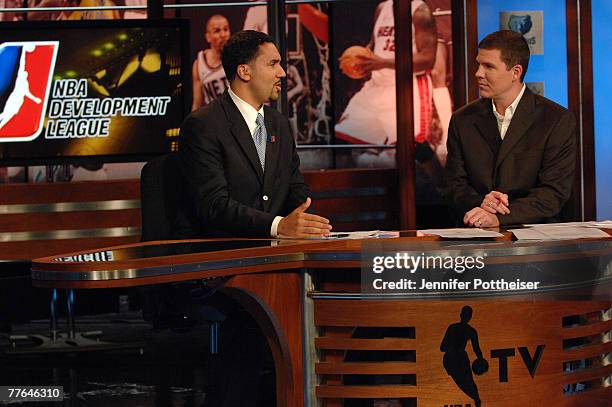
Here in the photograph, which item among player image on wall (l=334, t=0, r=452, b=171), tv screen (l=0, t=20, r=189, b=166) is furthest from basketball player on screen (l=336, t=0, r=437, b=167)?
tv screen (l=0, t=20, r=189, b=166)

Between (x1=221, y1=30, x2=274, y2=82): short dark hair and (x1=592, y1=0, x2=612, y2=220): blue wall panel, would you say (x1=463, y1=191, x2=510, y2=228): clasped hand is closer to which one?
(x1=221, y1=30, x2=274, y2=82): short dark hair

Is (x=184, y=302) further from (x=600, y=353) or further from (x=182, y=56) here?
(x=182, y=56)

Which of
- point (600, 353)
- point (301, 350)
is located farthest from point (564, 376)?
point (301, 350)

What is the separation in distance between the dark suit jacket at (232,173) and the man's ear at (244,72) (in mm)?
89

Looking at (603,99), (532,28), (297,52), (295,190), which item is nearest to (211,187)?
(295,190)

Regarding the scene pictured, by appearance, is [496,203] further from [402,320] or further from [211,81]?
[211,81]

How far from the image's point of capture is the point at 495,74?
4.13m

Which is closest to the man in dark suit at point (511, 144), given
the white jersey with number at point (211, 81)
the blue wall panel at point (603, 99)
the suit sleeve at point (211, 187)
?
the suit sleeve at point (211, 187)

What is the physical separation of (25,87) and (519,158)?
3332 mm

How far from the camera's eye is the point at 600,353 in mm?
3426

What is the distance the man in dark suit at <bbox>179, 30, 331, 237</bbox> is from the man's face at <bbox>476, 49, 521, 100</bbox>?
752 mm

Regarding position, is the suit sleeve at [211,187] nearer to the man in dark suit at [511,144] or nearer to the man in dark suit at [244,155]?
the man in dark suit at [244,155]

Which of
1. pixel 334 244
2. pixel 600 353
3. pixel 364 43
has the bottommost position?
pixel 600 353

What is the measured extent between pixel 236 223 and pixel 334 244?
0.43 metres
